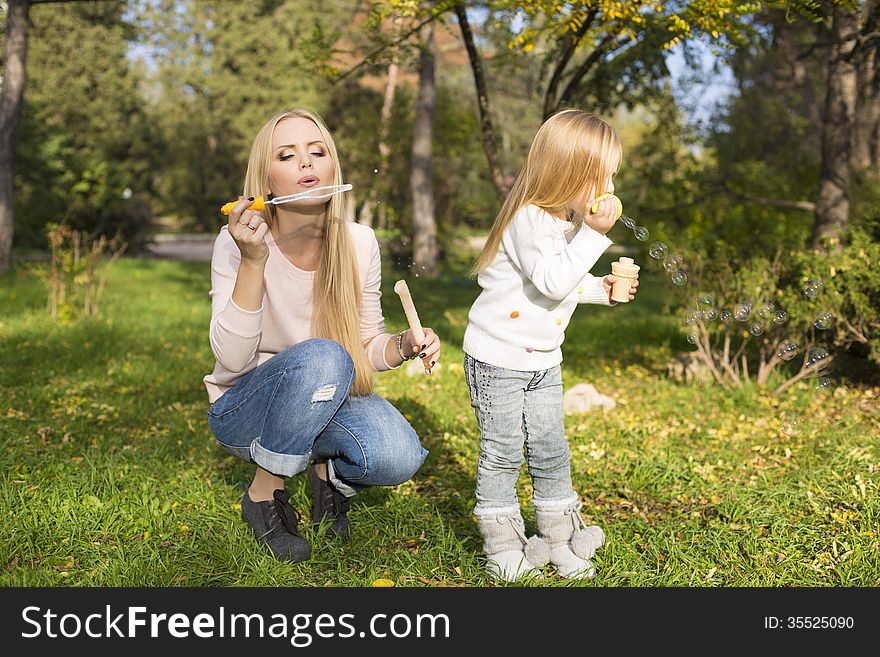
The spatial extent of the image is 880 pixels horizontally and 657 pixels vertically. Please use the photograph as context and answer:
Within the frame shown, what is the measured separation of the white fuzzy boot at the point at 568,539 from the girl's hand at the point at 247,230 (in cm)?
126

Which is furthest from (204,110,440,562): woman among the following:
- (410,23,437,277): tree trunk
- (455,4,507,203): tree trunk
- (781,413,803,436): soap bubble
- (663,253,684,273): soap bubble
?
(410,23,437,277): tree trunk

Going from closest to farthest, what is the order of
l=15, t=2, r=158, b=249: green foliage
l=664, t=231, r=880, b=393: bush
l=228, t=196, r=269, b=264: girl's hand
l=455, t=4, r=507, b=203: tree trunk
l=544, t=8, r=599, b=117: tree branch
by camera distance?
1. l=228, t=196, r=269, b=264: girl's hand
2. l=664, t=231, r=880, b=393: bush
3. l=544, t=8, r=599, b=117: tree branch
4. l=455, t=4, r=507, b=203: tree trunk
5. l=15, t=2, r=158, b=249: green foliage

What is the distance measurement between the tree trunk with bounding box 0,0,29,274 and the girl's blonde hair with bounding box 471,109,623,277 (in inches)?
409

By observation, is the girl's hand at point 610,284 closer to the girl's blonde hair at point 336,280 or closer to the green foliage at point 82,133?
the girl's blonde hair at point 336,280

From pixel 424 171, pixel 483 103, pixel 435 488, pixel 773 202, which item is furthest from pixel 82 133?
pixel 435 488

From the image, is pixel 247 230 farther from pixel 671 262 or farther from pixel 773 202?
pixel 773 202

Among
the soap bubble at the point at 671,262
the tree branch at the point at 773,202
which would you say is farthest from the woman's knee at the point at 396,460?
the tree branch at the point at 773,202

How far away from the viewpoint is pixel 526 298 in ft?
8.79

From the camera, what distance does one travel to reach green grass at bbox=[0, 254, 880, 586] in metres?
2.88

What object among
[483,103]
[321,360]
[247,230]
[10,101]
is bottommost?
[321,360]

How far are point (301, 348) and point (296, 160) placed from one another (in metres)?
0.61

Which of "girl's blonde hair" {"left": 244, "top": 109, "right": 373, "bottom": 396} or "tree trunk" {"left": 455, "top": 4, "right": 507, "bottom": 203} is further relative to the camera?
"tree trunk" {"left": 455, "top": 4, "right": 507, "bottom": 203}

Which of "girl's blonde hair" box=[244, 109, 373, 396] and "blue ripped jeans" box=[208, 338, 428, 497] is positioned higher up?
"girl's blonde hair" box=[244, 109, 373, 396]

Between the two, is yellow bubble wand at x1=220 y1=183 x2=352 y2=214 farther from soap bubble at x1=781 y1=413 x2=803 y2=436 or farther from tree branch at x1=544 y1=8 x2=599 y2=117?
tree branch at x1=544 y1=8 x2=599 y2=117
